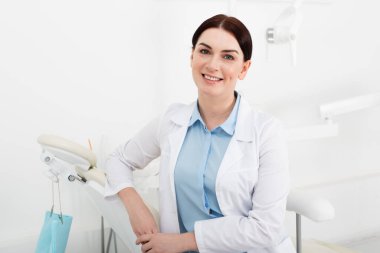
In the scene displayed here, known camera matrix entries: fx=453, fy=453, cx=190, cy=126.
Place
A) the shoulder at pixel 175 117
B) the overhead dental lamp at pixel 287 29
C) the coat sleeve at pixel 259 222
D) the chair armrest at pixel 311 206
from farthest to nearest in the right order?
the overhead dental lamp at pixel 287 29, the shoulder at pixel 175 117, the chair armrest at pixel 311 206, the coat sleeve at pixel 259 222

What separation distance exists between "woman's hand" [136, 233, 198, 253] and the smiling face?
396mm

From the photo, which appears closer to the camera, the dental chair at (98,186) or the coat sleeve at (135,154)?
the dental chair at (98,186)

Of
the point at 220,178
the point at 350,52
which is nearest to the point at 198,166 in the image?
the point at 220,178

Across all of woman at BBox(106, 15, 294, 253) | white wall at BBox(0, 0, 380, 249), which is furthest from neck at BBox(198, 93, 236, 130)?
white wall at BBox(0, 0, 380, 249)

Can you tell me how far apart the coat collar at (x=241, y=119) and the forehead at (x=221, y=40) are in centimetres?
18

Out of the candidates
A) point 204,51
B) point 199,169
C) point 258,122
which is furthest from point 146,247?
point 204,51

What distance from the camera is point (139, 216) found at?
4.16ft

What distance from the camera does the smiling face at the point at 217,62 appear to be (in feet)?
4.03

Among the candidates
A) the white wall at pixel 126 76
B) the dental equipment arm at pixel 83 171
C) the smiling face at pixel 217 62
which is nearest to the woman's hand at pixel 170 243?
the dental equipment arm at pixel 83 171

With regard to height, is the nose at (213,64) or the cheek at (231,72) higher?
the nose at (213,64)

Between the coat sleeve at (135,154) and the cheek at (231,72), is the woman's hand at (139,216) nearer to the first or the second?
the coat sleeve at (135,154)

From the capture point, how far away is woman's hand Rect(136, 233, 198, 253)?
1184 millimetres

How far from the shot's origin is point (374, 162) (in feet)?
9.29

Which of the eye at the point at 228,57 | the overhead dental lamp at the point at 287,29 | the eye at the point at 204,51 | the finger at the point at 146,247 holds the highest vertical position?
the overhead dental lamp at the point at 287,29
